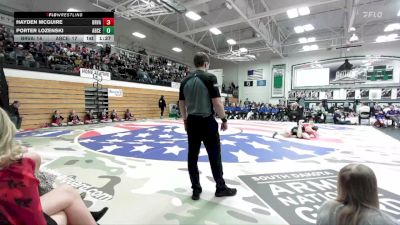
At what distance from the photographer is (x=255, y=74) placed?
25.5m

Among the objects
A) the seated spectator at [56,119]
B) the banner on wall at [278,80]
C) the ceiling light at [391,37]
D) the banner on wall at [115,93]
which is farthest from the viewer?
the banner on wall at [278,80]

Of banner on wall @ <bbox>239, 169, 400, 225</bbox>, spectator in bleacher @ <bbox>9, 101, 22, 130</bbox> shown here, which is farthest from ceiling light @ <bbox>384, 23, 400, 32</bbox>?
spectator in bleacher @ <bbox>9, 101, 22, 130</bbox>

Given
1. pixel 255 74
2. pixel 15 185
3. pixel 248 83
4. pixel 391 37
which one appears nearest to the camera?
pixel 15 185

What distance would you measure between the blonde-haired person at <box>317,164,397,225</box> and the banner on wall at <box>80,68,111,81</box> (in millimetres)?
13492

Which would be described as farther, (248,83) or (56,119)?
(248,83)

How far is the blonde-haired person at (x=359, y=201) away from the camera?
1.16m

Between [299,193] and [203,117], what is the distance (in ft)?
4.74

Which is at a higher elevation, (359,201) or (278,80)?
(278,80)

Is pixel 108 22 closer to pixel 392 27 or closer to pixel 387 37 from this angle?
pixel 392 27

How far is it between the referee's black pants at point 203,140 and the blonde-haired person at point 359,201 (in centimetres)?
166

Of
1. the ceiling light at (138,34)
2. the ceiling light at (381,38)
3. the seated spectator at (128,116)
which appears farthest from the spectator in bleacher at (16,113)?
the ceiling light at (381,38)

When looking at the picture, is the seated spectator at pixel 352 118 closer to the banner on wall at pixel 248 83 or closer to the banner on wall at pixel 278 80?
the banner on wall at pixel 278 80

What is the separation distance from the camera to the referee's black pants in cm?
282

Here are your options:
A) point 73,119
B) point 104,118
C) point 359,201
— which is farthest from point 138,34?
point 359,201
